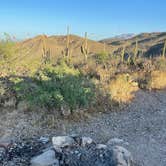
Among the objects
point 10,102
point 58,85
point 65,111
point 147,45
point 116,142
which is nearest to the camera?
point 116,142

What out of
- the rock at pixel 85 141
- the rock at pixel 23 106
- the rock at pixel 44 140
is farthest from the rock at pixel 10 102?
the rock at pixel 85 141

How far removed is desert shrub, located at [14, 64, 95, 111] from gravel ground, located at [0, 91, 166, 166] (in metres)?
0.46

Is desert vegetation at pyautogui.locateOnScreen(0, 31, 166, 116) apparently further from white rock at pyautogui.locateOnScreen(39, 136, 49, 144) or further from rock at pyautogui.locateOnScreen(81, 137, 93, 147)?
rock at pyautogui.locateOnScreen(81, 137, 93, 147)

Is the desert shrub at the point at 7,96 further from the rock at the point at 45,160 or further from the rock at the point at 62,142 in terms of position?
the rock at the point at 45,160

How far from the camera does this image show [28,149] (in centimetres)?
691

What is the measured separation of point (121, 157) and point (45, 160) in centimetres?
131

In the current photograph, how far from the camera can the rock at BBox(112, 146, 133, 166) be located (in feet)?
19.6

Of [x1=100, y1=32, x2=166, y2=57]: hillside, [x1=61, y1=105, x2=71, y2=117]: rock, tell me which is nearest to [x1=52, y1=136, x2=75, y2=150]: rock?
[x1=61, y1=105, x2=71, y2=117]: rock

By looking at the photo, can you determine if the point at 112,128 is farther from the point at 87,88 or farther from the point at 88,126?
the point at 87,88

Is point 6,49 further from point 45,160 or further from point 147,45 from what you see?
point 147,45

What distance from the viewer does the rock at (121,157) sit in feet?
19.6

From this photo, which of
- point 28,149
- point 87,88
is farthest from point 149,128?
point 28,149

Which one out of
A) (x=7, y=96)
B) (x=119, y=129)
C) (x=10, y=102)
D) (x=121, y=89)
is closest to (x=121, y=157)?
(x=119, y=129)

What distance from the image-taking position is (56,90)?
9203 millimetres
